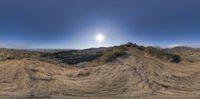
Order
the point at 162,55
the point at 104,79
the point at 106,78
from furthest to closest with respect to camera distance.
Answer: the point at 162,55
the point at 106,78
the point at 104,79

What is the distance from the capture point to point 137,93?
2616cm

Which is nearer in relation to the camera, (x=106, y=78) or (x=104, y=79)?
(x=104, y=79)

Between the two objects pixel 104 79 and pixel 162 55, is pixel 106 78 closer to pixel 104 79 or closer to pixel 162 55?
pixel 104 79

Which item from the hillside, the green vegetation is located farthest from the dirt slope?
the green vegetation

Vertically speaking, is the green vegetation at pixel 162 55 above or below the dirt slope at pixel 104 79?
above

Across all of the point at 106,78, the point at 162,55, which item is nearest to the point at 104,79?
the point at 106,78

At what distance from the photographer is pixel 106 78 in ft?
96.1

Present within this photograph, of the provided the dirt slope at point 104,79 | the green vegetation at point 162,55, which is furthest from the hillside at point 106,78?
the green vegetation at point 162,55

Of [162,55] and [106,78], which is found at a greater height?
[162,55]

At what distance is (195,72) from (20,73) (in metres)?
11.3

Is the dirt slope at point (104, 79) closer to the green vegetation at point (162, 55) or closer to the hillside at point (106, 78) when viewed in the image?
the hillside at point (106, 78)

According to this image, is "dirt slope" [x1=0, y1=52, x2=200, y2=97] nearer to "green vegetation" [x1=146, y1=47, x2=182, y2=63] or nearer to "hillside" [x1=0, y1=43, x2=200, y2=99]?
"hillside" [x1=0, y1=43, x2=200, y2=99]

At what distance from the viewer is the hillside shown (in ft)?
86.6

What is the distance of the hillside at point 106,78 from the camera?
2639 centimetres
